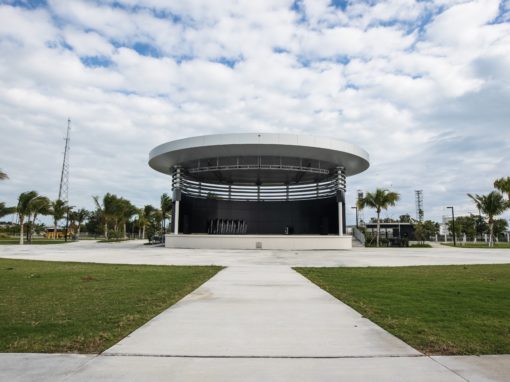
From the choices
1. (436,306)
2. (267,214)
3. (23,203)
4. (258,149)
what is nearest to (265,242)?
(258,149)

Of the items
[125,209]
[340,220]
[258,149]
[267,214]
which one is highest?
[258,149]

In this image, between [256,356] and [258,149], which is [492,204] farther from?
[256,356]

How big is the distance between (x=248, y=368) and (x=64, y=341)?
2500 millimetres

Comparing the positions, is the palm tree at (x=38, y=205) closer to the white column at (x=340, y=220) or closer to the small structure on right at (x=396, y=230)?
the white column at (x=340, y=220)

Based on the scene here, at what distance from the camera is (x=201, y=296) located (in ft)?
27.3

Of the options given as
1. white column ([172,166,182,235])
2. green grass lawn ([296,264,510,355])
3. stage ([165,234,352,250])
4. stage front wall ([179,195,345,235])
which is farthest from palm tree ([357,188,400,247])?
green grass lawn ([296,264,510,355])

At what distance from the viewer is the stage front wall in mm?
45094

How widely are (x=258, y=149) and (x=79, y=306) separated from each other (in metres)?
28.1

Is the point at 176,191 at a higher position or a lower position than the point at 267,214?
higher

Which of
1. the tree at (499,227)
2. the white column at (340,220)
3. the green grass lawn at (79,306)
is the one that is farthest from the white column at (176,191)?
the tree at (499,227)

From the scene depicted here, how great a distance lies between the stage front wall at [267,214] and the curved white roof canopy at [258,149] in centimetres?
770

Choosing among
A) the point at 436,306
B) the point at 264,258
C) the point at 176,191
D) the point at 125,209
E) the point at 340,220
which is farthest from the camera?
the point at 125,209

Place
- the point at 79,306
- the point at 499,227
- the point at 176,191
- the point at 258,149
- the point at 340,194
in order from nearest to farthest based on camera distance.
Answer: the point at 79,306 → the point at 258,149 → the point at 340,194 → the point at 176,191 → the point at 499,227

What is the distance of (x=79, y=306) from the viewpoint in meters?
7.08
